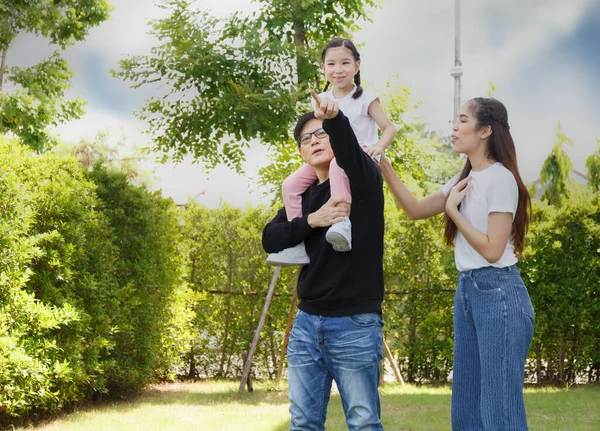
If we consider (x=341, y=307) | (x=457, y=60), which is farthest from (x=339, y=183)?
(x=457, y=60)

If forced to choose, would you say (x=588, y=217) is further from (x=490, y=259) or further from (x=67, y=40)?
(x=67, y=40)

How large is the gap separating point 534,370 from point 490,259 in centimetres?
751

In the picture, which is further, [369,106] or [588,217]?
[588,217]

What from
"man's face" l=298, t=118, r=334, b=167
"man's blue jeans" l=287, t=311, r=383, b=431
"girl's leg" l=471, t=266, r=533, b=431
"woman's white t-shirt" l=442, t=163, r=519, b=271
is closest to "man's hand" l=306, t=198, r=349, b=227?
"man's face" l=298, t=118, r=334, b=167

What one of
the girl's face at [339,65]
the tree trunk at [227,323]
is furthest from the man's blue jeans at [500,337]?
the tree trunk at [227,323]

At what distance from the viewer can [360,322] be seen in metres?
2.48

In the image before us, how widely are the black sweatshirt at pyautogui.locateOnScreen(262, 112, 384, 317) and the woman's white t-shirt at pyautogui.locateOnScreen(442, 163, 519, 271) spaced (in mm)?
332

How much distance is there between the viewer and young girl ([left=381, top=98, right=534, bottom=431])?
247 centimetres

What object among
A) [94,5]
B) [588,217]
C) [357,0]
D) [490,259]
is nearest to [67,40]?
[94,5]

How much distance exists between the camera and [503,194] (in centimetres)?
252

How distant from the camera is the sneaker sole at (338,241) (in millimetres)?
2395

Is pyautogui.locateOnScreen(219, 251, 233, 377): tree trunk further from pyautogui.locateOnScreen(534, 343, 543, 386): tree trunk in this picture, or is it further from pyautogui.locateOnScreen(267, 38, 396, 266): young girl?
pyautogui.locateOnScreen(267, 38, 396, 266): young girl

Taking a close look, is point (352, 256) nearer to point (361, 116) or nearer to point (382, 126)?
point (382, 126)

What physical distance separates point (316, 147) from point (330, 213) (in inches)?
12.5
